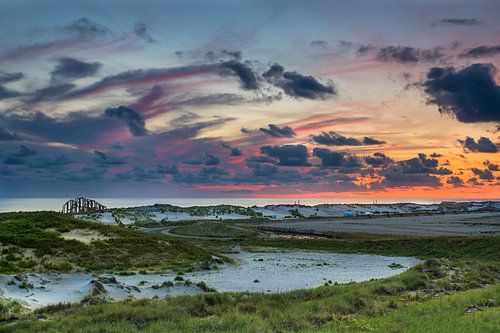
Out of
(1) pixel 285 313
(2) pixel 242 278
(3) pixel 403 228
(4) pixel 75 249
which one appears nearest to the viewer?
(1) pixel 285 313

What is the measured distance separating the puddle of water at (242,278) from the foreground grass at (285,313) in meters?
5.30

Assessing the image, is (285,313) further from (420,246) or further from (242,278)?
(420,246)

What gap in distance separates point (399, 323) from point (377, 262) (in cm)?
3227

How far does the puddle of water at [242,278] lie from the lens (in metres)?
25.2

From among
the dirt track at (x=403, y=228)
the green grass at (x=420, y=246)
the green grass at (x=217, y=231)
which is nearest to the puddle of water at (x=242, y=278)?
the green grass at (x=420, y=246)

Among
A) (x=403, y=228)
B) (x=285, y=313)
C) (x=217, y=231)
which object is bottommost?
(x=217, y=231)

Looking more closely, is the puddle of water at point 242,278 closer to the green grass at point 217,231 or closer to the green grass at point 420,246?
the green grass at point 420,246

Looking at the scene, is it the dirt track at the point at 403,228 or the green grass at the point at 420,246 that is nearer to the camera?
the green grass at the point at 420,246

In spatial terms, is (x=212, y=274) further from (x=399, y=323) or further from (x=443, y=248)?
(x=443, y=248)

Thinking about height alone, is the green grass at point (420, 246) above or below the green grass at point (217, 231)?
above

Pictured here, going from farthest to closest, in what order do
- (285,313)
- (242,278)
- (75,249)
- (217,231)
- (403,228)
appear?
1. (403,228)
2. (217,231)
3. (75,249)
4. (242,278)
5. (285,313)

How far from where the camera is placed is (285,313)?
59.8ft

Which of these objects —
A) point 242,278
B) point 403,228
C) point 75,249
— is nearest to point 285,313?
point 242,278

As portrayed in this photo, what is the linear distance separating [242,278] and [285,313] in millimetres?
17144
